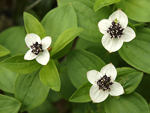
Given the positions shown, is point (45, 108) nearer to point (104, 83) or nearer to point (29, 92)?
point (29, 92)

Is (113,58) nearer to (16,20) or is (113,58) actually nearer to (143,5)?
(143,5)

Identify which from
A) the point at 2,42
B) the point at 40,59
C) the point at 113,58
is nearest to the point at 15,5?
the point at 2,42

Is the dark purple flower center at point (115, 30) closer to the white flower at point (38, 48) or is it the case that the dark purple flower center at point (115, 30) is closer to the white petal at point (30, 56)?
the white flower at point (38, 48)

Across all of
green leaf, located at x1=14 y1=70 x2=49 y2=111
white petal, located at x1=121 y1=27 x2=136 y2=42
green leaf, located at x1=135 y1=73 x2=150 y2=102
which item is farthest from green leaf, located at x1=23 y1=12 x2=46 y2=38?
green leaf, located at x1=135 y1=73 x2=150 y2=102

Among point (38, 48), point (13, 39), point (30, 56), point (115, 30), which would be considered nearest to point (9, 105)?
point (30, 56)

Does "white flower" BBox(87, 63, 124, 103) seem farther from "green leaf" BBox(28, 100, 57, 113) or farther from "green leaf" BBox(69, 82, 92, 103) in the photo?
"green leaf" BBox(28, 100, 57, 113)

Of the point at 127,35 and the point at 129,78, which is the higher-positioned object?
the point at 127,35
